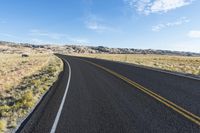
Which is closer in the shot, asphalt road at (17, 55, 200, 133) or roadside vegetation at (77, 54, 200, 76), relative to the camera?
asphalt road at (17, 55, 200, 133)

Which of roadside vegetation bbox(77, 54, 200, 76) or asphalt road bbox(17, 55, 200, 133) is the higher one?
asphalt road bbox(17, 55, 200, 133)

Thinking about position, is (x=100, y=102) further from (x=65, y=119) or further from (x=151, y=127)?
(x=151, y=127)

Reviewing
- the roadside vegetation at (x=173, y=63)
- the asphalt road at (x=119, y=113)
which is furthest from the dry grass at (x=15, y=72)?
the roadside vegetation at (x=173, y=63)

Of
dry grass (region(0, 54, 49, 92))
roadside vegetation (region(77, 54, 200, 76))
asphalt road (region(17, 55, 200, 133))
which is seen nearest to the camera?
asphalt road (region(17, 55, 200, 133))

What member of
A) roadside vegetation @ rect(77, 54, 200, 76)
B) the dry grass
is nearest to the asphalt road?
the dry grass

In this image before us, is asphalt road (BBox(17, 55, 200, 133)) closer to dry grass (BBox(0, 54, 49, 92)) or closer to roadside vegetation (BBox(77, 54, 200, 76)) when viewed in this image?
dry grass (BBox(0, 54, 49, 92))

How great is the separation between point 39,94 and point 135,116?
665cm

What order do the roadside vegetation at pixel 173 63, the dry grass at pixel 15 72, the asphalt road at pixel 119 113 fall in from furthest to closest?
the roadside vegetation at pixel 173 63 < the dry grass at pixel 15 72 < the asphalt road at pixel 119 113

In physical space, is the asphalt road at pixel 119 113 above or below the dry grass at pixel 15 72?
above

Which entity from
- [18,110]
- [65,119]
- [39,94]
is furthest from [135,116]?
[39,94]

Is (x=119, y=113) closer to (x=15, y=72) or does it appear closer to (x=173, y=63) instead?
(x=15, y=72)

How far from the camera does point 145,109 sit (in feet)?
28.9

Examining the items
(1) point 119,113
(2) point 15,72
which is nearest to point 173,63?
(2) point 15,72

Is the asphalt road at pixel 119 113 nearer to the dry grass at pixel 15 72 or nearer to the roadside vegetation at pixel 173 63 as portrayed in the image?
the dry grass at pixel 15 72
